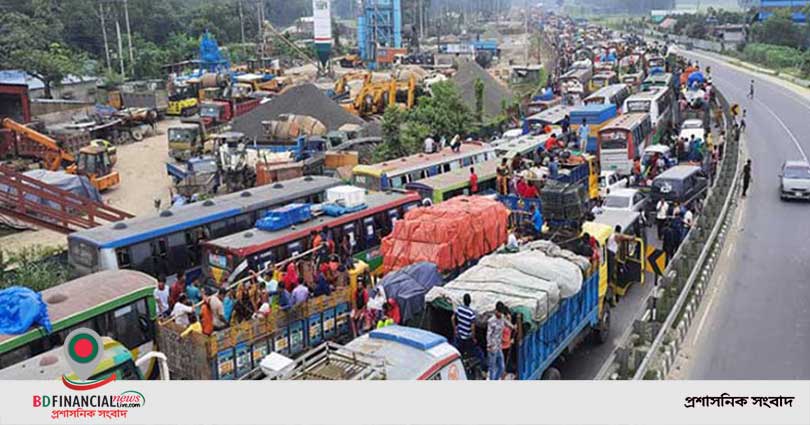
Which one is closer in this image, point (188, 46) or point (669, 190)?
point (669, 190)

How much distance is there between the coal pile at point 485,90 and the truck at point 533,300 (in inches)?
1120

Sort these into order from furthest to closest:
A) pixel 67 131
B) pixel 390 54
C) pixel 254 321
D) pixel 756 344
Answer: pixel 390 54 < pixel 67 131 < pixel 756 344 < pixel 254 321

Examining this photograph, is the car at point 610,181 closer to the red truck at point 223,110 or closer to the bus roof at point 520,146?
the bus roof at point 520,146

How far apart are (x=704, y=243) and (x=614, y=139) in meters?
8.72

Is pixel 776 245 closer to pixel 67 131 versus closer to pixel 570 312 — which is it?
pixel 570 312

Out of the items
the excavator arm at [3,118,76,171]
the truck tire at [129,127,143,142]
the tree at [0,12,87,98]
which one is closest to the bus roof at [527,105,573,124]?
the excavator arm at [3,118,76,171]

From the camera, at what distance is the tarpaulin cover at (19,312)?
9.97 meters

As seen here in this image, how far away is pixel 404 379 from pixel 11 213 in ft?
55.6

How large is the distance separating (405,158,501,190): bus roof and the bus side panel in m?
6.95

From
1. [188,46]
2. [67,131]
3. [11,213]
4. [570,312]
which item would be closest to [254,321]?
[570,312]

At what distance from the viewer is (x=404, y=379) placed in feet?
26.6

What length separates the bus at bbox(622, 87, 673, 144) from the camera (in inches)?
1201

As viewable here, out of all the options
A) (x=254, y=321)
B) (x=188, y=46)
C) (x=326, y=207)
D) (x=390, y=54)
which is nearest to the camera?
(x=254, y=321)

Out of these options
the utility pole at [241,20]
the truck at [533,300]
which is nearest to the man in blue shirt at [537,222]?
the truck at [533,300]
